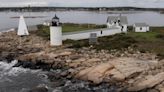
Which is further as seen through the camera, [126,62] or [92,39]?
[92,39]

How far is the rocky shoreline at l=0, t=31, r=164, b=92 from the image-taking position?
3250cm

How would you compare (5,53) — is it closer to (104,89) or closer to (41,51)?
(41,51)

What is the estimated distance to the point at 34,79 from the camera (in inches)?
1451

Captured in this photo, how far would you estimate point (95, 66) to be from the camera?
121 feet

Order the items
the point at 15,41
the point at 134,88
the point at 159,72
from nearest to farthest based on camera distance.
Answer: the point at 134,88, the point at 159,72, the point at 15,41

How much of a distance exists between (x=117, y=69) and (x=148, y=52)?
9565 millimetres

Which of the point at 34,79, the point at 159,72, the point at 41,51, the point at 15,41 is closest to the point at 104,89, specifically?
the point at 159,72

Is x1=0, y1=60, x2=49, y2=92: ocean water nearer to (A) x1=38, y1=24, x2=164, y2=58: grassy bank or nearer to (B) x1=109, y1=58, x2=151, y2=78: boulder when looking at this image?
(B) x1=109, y1=58, x2=151, y2=78: boulder

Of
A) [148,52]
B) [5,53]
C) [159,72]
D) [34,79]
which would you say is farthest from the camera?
[5,53]

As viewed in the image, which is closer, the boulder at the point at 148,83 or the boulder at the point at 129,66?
the boulder at the point at 148,83

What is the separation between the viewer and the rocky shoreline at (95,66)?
1280 inches

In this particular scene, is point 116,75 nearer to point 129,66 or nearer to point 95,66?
point 129,66

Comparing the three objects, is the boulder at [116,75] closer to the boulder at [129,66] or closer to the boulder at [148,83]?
the boulder at [129,66]

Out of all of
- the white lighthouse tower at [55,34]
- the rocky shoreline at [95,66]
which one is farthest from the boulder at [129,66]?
the white lighthouse tower at [55,34]
